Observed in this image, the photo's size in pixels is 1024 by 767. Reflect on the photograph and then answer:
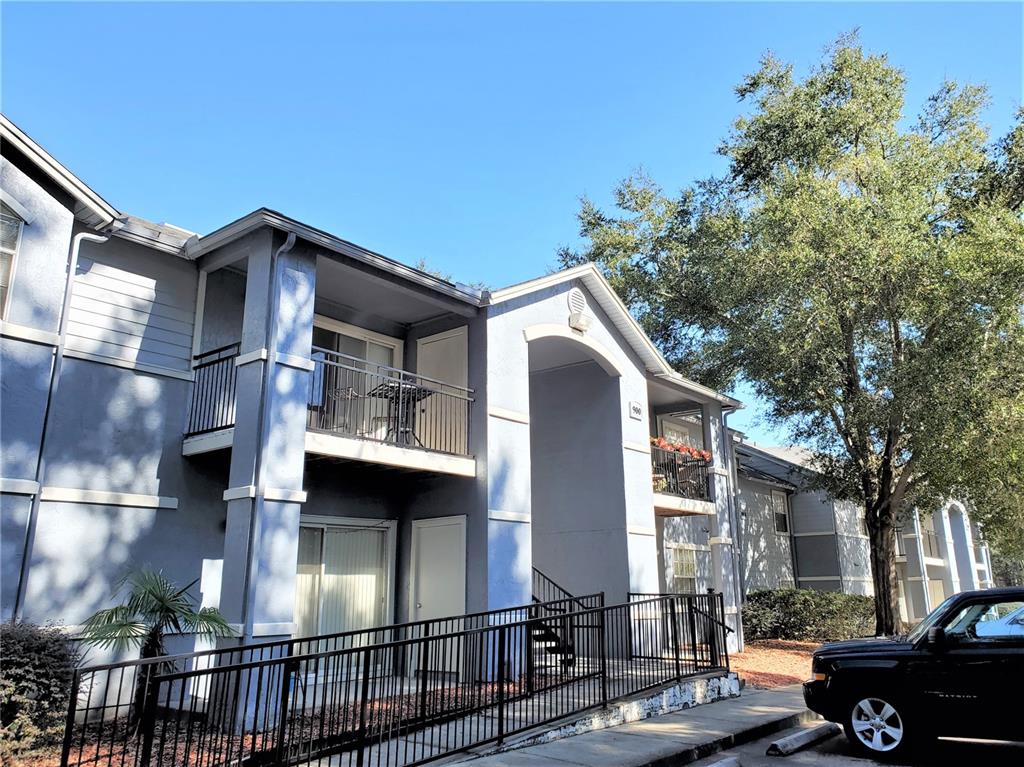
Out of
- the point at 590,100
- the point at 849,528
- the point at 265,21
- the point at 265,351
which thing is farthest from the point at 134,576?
the point at 849,528

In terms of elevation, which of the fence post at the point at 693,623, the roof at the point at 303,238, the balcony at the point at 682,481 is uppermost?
the roof at the point at 303,238

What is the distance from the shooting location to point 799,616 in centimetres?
2192

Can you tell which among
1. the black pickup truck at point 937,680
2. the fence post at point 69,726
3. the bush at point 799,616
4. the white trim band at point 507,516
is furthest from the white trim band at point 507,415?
the bush at point 799,616

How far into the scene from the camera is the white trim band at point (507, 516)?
12172mm

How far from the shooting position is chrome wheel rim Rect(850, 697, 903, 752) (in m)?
7.92

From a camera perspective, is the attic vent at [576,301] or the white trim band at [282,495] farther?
the attic vent at [576,301]

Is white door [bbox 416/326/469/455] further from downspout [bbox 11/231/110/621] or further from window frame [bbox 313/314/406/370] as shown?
downspout [bbox 11/231/110/621]

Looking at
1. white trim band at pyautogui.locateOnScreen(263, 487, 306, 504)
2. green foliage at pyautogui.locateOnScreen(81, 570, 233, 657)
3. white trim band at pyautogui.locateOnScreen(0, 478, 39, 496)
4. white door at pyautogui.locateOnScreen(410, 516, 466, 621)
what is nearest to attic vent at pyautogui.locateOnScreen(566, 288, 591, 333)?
white door at pyautogui.locateOnScreen(410, 516, 466, 621)

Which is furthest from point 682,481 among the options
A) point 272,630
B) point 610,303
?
point 272,630

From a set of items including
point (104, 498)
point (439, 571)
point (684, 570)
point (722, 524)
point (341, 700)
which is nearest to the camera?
point (104, 498)

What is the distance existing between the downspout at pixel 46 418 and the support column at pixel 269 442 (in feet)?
6.64

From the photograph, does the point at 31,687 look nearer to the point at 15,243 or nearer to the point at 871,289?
the point at 15,243

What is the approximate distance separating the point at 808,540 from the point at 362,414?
21.1 m

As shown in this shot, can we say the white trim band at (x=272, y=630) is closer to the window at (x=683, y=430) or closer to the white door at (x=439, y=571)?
the white door at (x=439, y=571)
